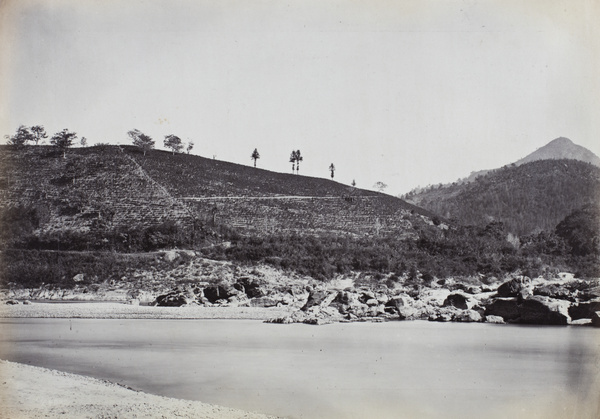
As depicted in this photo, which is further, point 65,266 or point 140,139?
point 140,139

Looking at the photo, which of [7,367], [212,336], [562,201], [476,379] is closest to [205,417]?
[7,367]

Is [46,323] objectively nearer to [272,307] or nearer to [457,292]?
[272,307]

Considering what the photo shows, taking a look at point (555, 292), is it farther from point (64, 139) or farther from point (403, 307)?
point (64, 139)

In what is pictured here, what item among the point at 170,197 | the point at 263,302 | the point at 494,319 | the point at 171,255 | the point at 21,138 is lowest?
the point at 494,319

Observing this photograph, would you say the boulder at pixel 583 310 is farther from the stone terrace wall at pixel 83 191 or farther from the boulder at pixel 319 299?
the stone terrace wall at pixel 83 191

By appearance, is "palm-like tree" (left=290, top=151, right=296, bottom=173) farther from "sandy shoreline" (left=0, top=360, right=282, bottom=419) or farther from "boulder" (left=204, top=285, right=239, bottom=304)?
"sandy shoreline" (left=0, top=360, right=282, bottom=419)

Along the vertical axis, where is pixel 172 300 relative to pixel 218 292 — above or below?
below

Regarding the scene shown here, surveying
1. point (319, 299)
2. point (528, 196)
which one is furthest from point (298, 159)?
point (319, 299)
